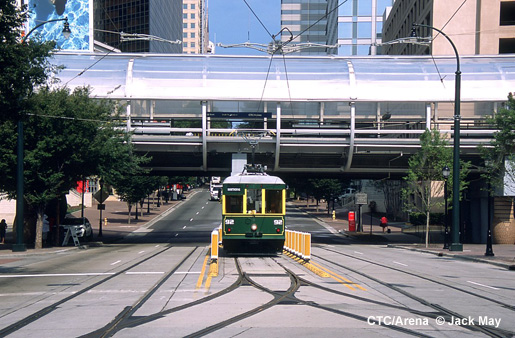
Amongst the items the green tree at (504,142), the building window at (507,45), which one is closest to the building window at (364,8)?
the building window at (507,45)

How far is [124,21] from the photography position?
393 feet

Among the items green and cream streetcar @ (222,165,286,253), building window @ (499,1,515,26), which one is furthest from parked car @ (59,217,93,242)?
building window @ (499,1,515,26)

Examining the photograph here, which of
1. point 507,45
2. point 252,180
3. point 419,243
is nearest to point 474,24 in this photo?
point 507,45

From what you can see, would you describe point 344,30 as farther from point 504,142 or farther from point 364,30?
point 504,142

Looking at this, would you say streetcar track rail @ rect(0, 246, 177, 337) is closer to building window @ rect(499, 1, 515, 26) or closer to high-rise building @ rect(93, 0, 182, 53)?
building window @ rect(499, 1, 515, 26)

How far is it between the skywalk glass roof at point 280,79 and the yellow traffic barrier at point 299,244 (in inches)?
354

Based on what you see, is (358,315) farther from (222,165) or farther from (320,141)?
(222,165)

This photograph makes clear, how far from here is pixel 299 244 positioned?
71.5ft

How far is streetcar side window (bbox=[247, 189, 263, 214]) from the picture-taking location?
2205cm

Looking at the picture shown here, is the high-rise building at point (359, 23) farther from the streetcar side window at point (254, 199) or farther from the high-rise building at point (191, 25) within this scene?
the high-rise building at point (191, 25)

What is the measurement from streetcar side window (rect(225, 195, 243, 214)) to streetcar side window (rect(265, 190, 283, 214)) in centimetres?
98

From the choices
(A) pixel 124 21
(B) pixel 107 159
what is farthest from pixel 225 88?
(A) pixel 124 21

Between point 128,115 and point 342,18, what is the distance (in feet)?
238

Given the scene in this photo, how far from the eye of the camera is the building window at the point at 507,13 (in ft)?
169
